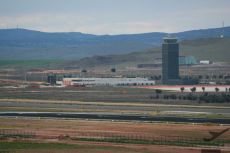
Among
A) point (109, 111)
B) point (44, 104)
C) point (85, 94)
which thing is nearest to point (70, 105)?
point (44, 104)

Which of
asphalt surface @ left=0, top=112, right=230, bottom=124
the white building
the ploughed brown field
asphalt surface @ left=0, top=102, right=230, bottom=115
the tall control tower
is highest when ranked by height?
the tall control tower

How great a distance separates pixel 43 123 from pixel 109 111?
20.9m

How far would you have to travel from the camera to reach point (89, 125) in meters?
89.1

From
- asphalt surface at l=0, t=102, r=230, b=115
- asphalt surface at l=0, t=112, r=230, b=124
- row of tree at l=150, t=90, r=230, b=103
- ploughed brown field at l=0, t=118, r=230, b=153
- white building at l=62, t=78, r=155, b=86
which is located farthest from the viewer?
white building at l=62, t=78, r=155, b=86

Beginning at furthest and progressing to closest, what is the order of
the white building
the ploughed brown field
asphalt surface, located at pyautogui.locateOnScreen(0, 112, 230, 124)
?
the white building, asphalt surface, located at pyautogui.locateOnScreen(0, 112, 230, 124), the ploughed brown field

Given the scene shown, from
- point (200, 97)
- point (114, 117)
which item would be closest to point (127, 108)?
point (114, 117)

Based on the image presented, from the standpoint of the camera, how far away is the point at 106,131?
3300 inches

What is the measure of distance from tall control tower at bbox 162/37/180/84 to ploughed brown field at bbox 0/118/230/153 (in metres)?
103

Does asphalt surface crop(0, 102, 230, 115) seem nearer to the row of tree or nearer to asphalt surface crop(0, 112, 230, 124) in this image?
asphalt surface crop(0, 112, 230, 124)

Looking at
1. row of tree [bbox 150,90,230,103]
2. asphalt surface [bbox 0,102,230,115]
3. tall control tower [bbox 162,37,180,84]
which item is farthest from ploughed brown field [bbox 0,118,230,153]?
tall control tower [bbox 162,37,180,84]

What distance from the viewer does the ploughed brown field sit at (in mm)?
69125

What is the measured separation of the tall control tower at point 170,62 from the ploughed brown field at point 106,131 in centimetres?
10260

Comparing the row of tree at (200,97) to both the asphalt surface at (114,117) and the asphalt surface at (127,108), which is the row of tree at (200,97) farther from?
the asphalt surface at (114,117)

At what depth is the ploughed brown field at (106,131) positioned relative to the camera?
69.1 m
